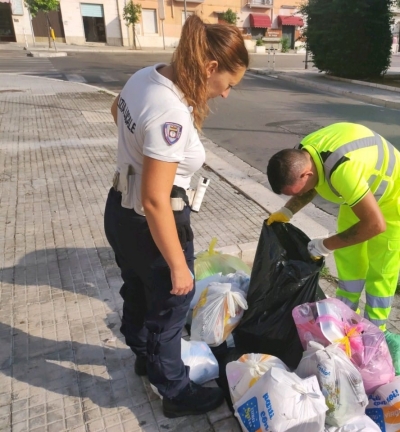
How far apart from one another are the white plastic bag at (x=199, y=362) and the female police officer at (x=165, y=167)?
0.27 m

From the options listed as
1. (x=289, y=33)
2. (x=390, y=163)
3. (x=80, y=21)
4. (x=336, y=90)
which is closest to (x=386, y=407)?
(x=390, y=163)

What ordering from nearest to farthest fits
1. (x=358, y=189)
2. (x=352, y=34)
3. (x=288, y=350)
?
(x=358, y=189) → (x=288, y=350) → (x=352, y=34)

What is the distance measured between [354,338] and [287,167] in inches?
34.6

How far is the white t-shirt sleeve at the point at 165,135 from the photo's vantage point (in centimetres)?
127

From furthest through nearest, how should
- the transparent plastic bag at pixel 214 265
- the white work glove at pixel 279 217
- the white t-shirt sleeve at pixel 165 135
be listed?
the transparent plastic bag at pixel 214 265 → the white work glove at pixel 279 217 → the white t-shirt sleeve at pixel 165 135

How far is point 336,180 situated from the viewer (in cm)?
185

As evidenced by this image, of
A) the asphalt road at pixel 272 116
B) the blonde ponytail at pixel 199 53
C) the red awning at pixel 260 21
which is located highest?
the red awning at pixel 260 21

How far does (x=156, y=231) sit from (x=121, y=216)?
0.86 ft

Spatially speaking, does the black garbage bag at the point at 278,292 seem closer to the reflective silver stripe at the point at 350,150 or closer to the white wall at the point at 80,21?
the reflective silver stripe at the point at 350,150

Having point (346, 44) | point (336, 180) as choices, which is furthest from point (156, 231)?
point (346, 44)

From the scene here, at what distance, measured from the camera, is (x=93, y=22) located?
3528 cm

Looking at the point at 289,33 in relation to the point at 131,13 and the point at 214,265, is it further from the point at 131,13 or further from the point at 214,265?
the point at 214,265

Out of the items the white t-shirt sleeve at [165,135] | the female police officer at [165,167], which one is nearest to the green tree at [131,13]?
the female police officer at [165,167]

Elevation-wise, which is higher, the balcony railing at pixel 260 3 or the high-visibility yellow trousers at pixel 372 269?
the balcony railing at pixel 260 3
